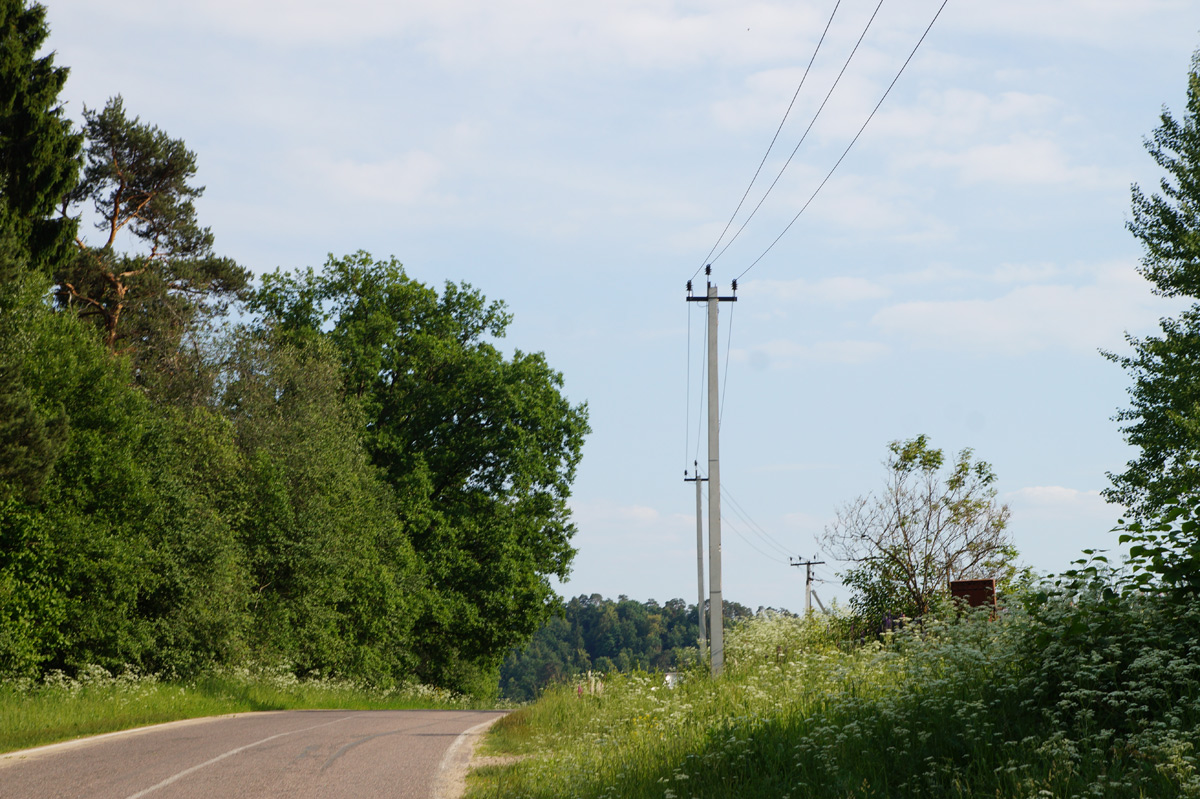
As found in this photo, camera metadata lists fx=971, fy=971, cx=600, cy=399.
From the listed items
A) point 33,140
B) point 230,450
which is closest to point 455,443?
point 230,450

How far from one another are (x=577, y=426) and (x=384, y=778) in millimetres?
32286

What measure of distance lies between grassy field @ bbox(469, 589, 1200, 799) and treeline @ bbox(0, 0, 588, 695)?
14895mm

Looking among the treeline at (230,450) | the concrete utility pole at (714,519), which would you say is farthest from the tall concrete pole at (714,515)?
the treeline at (230,450)

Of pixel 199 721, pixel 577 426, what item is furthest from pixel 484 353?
pixel 199 721

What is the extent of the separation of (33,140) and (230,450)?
33.9 ft

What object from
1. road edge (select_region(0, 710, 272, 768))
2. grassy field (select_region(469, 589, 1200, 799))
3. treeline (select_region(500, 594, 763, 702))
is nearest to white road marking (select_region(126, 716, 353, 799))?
road edge (select_region(0, 710, 272, 768))

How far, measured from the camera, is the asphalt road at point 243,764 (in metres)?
10.4

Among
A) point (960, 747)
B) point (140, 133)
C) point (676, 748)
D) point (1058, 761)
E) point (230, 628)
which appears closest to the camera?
point (1058, 761)

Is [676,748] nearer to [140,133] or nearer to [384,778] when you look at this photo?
[384,778]

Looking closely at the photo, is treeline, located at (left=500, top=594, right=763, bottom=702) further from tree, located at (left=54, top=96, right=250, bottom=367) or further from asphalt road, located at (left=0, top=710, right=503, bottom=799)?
asphalt road, located at (left=0, top=710, right=503, bottom=799)

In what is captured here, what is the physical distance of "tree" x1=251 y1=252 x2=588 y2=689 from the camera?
135 ft

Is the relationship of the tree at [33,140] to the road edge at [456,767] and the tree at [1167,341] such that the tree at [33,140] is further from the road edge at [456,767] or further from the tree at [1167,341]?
the tree at [1167,341]

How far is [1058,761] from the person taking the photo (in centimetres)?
712

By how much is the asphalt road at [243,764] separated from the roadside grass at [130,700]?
79 cm
